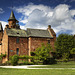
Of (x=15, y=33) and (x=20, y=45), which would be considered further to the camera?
(x=15, y=33)

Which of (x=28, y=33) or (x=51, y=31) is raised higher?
(x=51, y=31)

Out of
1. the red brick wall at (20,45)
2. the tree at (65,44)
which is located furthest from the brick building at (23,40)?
the tree at (65,44)

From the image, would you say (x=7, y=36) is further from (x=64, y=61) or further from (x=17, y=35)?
(x=64, y=61)

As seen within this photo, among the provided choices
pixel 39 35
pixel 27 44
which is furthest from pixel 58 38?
pixel 27 44

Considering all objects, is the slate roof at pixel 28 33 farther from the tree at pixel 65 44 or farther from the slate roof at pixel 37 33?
the tree at pixel 65 44

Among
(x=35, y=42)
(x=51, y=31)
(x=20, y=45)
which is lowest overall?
(x=20, y=45)

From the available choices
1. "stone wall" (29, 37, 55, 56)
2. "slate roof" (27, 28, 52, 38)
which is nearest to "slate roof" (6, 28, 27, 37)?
"slate roof" (27, 28, 52, 38)

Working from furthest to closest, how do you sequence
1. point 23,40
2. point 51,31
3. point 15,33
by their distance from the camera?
point 51,31
point 23,40
point 15,33

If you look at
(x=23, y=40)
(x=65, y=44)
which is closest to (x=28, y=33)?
(x=23, y=40)

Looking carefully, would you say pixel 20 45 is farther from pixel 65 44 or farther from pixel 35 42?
pixel 65 44

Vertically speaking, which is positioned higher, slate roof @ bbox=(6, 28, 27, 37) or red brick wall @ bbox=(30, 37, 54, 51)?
slate roof @ bbox=(6, 28, 27, 37)

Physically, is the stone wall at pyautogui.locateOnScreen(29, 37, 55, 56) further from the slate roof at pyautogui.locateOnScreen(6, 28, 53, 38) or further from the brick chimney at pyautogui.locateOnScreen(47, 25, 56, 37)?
the brick chimney at pyautogui.locateOnScreen(47, 25, 56, 37)

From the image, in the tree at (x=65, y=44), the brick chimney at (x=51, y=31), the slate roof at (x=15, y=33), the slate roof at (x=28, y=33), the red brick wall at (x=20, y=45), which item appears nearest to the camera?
the tree at (x=65, y=44)

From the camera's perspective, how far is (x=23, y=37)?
46188 mm
